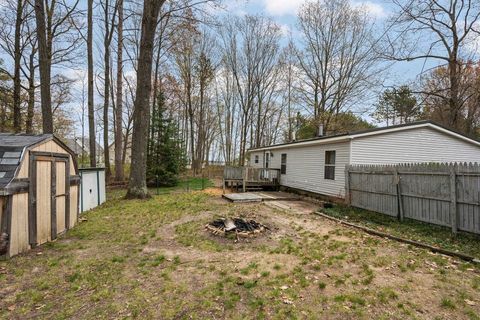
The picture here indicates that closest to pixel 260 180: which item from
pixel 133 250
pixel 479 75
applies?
pixel 133 250

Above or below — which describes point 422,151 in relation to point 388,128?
below

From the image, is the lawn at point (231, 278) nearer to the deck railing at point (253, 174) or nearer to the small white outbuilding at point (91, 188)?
the small white outbuilding at point (91, 188)

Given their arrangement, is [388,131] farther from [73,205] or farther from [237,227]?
[73,205]

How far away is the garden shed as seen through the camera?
162 inches

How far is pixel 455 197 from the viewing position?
605 centimetres

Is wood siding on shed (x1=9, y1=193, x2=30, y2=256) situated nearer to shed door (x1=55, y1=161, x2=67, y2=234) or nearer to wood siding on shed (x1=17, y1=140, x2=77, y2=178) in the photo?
wood siding on shed (x1=17, y1=140, x2=77, y2=178)

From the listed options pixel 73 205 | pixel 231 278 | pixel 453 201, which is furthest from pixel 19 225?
pixel 453 201

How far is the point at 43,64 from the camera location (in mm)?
9469

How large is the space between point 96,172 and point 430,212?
10474 millimetres

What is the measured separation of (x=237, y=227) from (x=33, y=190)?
4.01 metres

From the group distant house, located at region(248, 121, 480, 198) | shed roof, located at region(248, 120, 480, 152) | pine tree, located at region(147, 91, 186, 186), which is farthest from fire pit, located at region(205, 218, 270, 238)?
pine tree, located at region(147, 91, 186, 186)

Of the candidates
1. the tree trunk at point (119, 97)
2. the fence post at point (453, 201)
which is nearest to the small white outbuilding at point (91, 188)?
the tree trunk at point (119, 97)

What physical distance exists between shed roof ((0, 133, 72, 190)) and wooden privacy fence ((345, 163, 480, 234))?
8942mm

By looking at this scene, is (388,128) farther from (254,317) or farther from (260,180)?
(254,317)
